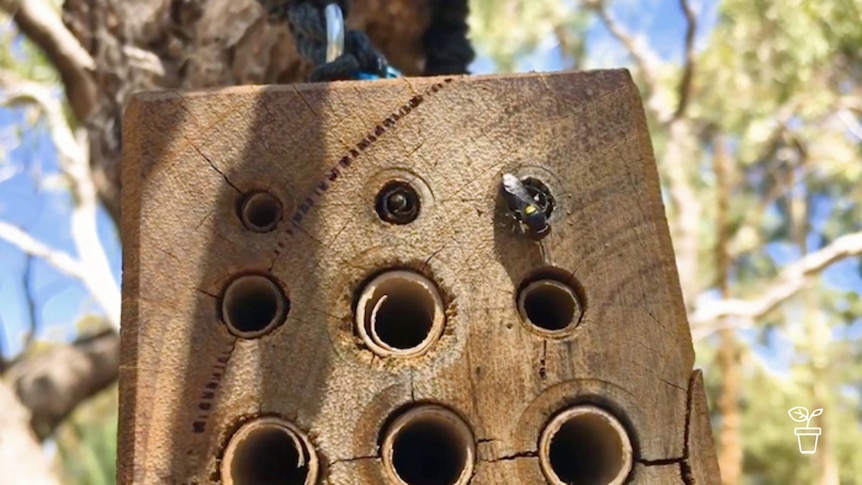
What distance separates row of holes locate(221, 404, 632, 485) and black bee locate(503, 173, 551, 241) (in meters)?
0.17

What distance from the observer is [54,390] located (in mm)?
3111

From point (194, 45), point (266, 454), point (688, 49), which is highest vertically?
point (688, 49)

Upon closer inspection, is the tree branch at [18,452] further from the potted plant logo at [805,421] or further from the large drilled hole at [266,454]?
the potted plant logo at [805,421]

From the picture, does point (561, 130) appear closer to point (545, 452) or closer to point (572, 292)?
point (572, 292)

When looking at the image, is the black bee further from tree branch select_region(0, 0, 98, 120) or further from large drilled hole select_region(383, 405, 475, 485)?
tree branch select_region(0, 0, 98, 120)

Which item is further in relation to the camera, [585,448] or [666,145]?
[666,145]

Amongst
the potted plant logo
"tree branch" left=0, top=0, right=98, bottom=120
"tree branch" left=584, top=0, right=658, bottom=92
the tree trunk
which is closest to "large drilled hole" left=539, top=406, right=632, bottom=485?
the tree trunk

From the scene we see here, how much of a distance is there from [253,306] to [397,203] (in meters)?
0.18

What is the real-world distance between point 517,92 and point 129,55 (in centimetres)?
85

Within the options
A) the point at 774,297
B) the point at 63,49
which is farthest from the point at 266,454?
the point at 774,297

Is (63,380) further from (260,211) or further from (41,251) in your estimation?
(260,211)

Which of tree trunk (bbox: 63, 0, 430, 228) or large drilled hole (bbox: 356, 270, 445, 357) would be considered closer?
large drilled hole (bbox: 356, 270, 445, 357)

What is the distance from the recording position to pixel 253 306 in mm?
846

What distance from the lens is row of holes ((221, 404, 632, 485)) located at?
30.2 inches
